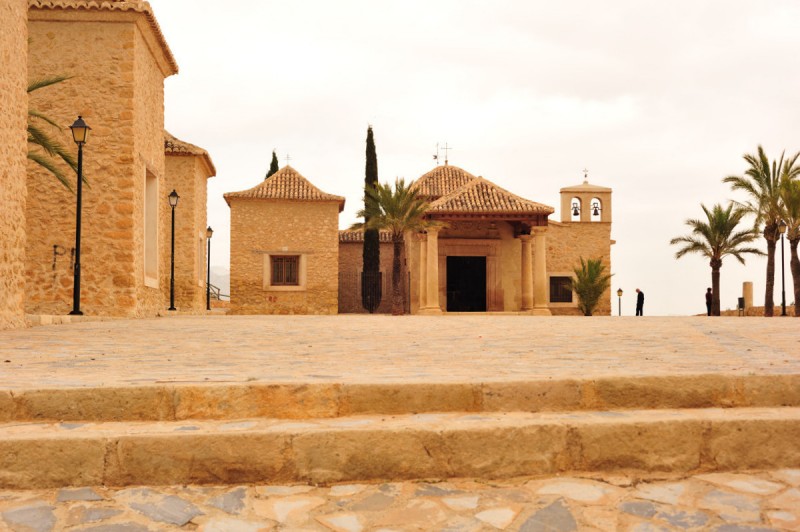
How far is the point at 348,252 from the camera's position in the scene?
34.8 meters

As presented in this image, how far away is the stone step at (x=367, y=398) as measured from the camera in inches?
152

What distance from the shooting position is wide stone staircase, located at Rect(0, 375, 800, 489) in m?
3.35

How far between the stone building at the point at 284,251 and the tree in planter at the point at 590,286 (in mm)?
10622

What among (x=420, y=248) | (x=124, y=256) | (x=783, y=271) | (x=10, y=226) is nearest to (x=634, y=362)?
(x=10, y=226)

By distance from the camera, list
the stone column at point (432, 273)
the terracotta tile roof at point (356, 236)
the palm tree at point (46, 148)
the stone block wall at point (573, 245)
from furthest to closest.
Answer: the terracotta tile roof at point (356, 236) < the stone block wall at point (573, 245) < the stone column at point (432, 273) < the palm tree at point (46, 148)

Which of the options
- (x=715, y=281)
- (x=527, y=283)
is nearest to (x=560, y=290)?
(x=715, y=281)

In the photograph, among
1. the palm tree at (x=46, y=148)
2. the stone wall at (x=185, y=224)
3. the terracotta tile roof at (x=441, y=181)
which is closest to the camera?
the palm tree at (x=46, y=148)

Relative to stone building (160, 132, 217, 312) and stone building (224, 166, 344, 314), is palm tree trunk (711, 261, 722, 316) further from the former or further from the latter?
stone building (160, 132, 217, 312)

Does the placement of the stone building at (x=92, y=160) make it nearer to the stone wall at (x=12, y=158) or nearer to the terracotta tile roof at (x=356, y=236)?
the stone wall at (x=12, y=158)

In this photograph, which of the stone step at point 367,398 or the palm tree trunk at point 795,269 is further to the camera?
the palm tree trunk at point 795,269

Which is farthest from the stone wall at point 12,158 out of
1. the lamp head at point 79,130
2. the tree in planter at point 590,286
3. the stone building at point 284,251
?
the tree in planter at point 590,286

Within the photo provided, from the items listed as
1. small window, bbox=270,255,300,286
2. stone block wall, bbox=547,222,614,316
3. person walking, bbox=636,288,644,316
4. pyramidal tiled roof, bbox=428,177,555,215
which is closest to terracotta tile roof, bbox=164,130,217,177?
small window, bbox=270,255,300,286

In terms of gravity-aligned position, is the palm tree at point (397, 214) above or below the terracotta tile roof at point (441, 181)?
below

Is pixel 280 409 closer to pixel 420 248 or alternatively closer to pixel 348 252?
pixel 420 248
